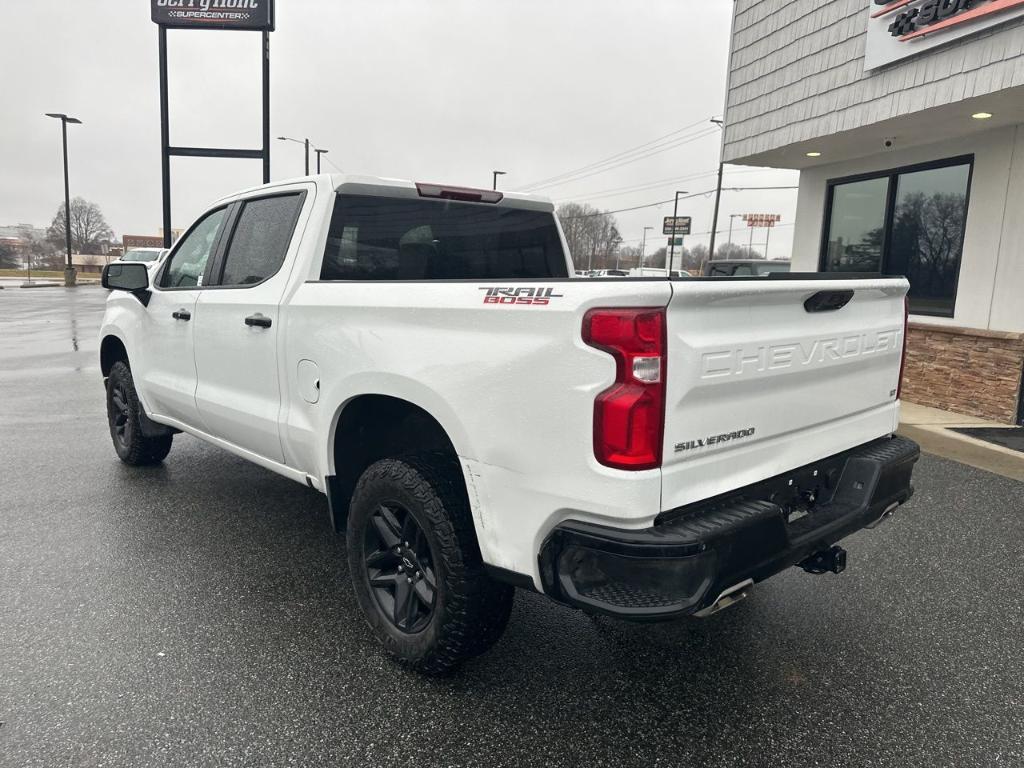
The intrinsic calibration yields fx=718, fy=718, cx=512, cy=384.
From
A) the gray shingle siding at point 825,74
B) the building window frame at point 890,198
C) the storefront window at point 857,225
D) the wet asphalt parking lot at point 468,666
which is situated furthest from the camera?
the storefront window at point 857,225

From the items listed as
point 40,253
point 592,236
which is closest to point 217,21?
point 592,236

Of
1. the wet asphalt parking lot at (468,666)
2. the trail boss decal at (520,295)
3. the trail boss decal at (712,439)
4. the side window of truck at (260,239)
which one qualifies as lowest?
the wet asphalt parking lot at (468,666)

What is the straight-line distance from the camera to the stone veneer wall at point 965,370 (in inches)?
295

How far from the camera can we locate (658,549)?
77.7 inches

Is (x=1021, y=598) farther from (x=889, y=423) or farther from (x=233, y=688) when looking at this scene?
(x=233, y=688)

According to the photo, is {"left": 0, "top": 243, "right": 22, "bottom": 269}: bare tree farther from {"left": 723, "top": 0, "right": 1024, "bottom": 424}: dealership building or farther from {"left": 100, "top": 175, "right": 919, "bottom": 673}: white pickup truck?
{"left": 100, "top": 175, "right": 919, "bottom": 673}: white pickup truck

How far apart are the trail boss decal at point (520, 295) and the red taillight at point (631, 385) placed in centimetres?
17

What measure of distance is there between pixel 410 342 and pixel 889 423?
6.95 feet

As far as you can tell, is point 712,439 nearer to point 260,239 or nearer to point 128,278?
point 260,239

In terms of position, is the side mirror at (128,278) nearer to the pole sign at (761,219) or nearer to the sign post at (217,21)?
the sign post at (217,21)

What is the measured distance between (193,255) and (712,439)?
3.54 m

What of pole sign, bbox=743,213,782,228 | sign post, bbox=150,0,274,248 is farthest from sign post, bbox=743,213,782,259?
sign post, bbox=150,0,274,248

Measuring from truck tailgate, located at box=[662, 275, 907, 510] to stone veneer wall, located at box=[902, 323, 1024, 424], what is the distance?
5.68 metres

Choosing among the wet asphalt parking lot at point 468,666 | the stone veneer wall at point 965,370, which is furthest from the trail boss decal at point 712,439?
the stone veneer wall at point 965,370
